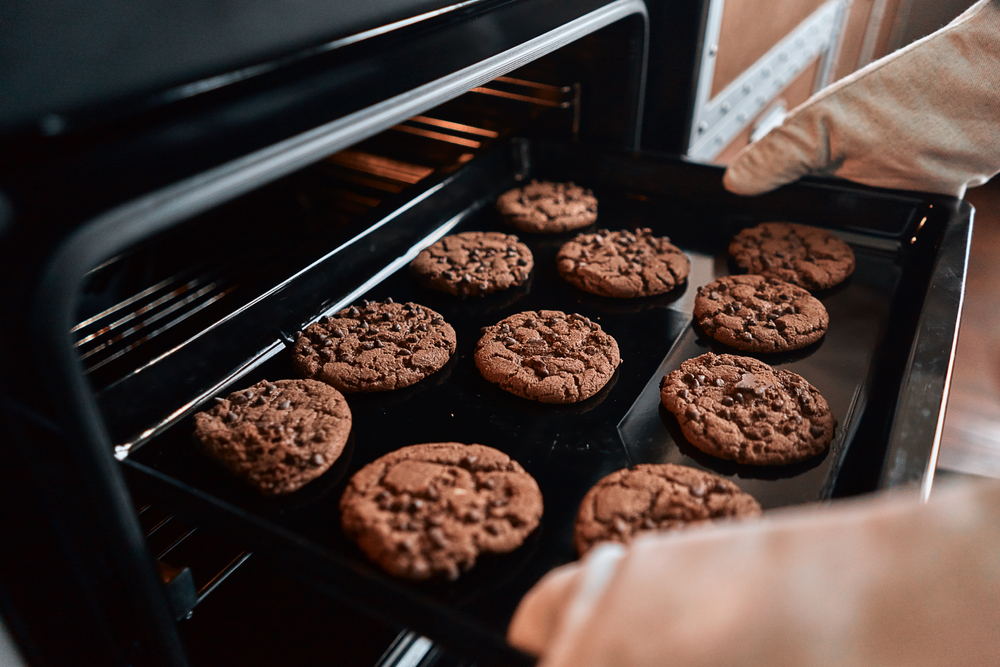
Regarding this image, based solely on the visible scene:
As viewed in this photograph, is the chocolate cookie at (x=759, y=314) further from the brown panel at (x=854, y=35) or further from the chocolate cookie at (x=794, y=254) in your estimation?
Answer: the brown panel at (x=854, y=35)

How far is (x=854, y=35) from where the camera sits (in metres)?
2.14

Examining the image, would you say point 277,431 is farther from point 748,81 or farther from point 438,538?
point 748,81

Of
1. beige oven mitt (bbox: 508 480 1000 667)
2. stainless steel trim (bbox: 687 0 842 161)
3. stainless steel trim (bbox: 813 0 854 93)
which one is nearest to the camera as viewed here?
beige oven mitt (bbox: 508 480 1000 667)

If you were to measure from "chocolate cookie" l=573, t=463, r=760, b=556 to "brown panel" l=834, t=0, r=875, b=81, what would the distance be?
1.46 metres

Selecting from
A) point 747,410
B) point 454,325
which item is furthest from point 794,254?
point 454,325

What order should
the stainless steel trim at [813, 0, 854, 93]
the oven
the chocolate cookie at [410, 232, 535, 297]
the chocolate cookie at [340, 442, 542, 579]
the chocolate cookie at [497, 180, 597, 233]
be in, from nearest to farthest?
1. the oven
2. the chocolate cookie at [340, 442, 542, 579]
3. the chocolate cookie at [410, 232, 535, 297]
4. the chocolate cookie at [497, 180, 597, 233]
5. the stainless steel trim at [813, 0, 854, 93]

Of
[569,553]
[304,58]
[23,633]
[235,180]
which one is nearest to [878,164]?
[569,553]

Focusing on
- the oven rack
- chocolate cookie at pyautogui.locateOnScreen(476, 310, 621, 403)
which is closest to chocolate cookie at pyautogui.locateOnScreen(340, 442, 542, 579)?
chocolate cookie at pyautogui.locateOnScreen(476, 310, 621, 403)

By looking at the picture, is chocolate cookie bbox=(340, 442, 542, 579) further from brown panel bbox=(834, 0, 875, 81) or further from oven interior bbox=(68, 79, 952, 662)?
brown panel bbox=(834, 0, 875, 81)

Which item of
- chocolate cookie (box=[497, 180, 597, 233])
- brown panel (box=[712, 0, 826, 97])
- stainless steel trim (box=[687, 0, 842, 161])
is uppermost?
brown panel (box=[712, 0, 826, 97])

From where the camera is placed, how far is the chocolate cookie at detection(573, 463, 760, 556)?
88cm

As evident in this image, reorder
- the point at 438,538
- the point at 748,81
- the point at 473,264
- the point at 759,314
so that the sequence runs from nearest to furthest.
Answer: the point at 438,538 < the point at 759,314 < the point at 473,264 < the point at 748,81

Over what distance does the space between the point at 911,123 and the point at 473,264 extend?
96cm

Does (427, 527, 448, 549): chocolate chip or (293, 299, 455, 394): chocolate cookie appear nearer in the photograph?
(427, 527, 448, 549): chocolate chip
